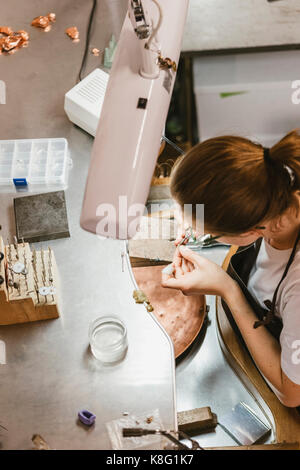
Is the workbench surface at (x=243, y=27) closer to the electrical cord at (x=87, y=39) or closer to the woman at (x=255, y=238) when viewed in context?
the electrical cord at (x=87, y=39)

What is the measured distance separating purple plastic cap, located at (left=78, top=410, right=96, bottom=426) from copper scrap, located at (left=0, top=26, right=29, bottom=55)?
1.52 m

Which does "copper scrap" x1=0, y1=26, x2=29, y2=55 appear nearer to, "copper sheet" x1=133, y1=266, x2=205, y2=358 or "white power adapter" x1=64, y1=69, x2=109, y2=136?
"white power adapter" x1=64, y1=69, x2=109, y2=136

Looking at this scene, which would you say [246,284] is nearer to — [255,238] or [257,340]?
[257,340]

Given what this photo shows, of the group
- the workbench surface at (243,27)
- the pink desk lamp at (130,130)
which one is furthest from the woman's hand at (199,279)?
the workbench surface at (243,27)

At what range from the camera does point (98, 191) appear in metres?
1.07

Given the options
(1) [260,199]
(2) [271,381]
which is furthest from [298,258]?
(2) [271,381]

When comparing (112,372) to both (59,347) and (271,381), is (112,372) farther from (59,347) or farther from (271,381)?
(271,381)

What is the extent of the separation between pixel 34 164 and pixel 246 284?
91cm

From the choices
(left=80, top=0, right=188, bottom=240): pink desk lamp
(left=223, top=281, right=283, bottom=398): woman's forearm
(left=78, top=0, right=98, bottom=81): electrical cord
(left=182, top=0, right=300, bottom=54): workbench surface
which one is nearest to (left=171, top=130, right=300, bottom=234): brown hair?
(left=80, top=0, right=188, bottom=240): pink desk lamp

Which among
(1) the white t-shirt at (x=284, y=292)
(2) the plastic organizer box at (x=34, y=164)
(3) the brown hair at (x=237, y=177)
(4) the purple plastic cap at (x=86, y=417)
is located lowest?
(4) the purple plastic cap at (x=86, y=417)

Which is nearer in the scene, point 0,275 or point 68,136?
point 0,275

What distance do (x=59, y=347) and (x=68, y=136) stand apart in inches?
33.1

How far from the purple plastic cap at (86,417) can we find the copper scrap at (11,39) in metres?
1.52

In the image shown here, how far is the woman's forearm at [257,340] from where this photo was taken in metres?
1.45
